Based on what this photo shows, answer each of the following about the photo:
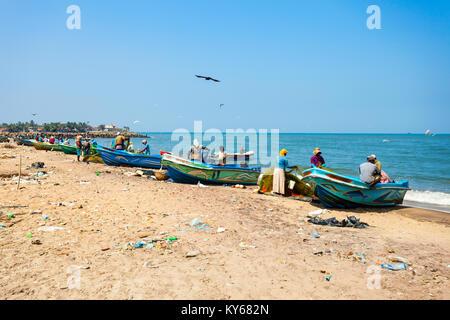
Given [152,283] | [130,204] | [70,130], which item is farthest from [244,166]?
[70,130]

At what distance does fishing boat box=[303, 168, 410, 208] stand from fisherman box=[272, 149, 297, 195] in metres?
0.89

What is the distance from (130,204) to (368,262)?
5.78 m

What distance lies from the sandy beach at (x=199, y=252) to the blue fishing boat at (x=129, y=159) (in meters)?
7.80

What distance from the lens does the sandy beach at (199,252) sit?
3.57 meters

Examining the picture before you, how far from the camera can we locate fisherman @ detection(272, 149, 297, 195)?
33.2 ft

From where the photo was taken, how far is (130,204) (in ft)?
25.3

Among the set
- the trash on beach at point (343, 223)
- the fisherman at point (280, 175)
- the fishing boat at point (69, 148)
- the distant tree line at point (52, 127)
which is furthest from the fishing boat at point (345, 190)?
the distant tree line at point (52, 127)

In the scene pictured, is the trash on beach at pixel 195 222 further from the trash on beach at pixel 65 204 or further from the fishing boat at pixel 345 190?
the fishing boat at pixel 345 190

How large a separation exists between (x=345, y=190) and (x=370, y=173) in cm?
89

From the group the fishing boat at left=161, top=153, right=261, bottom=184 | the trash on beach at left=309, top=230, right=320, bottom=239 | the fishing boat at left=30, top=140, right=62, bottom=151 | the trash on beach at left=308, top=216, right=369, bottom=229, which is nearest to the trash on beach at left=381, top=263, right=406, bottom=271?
the trash on beach at left=309, top=230, right=320, bottom=239

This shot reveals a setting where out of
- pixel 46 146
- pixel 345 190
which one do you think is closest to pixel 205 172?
pixel 345 190

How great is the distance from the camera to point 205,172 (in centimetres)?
1254
